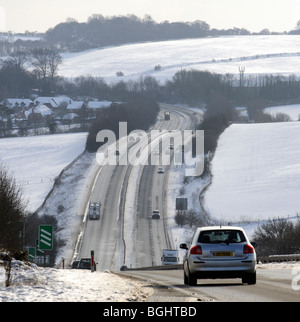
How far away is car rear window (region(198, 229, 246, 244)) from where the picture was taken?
22328 mm

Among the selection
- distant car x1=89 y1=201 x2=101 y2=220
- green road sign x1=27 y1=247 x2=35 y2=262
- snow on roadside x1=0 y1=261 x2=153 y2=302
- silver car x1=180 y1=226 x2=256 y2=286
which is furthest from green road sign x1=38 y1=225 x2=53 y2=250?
distant car x1=89 y1=201 x2=101 y2=220

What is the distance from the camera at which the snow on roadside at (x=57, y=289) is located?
55.2 feet

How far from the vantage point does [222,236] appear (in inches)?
884

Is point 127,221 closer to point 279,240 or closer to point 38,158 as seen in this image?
point 279,240

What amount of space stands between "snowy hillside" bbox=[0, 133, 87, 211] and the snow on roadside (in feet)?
270

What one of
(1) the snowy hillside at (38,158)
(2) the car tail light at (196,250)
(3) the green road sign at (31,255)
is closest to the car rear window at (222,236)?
(2) the car tail light at (196,250)

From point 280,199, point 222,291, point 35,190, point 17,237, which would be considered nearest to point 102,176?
point 35,190

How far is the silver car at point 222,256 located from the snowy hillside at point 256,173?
6582 centimetres

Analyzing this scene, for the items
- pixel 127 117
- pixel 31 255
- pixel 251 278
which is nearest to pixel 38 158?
pixel 127 117

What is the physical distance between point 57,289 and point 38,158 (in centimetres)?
13123

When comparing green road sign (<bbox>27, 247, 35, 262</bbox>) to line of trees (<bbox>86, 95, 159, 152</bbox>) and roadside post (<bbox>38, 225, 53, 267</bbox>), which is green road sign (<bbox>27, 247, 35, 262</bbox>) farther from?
line of trees (<bbox>86, 95, 159, 152</bbox>)

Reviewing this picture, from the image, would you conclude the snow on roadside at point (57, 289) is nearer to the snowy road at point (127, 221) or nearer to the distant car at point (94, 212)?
the snowy road at point (127, 221)

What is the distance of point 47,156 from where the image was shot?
150 metres
